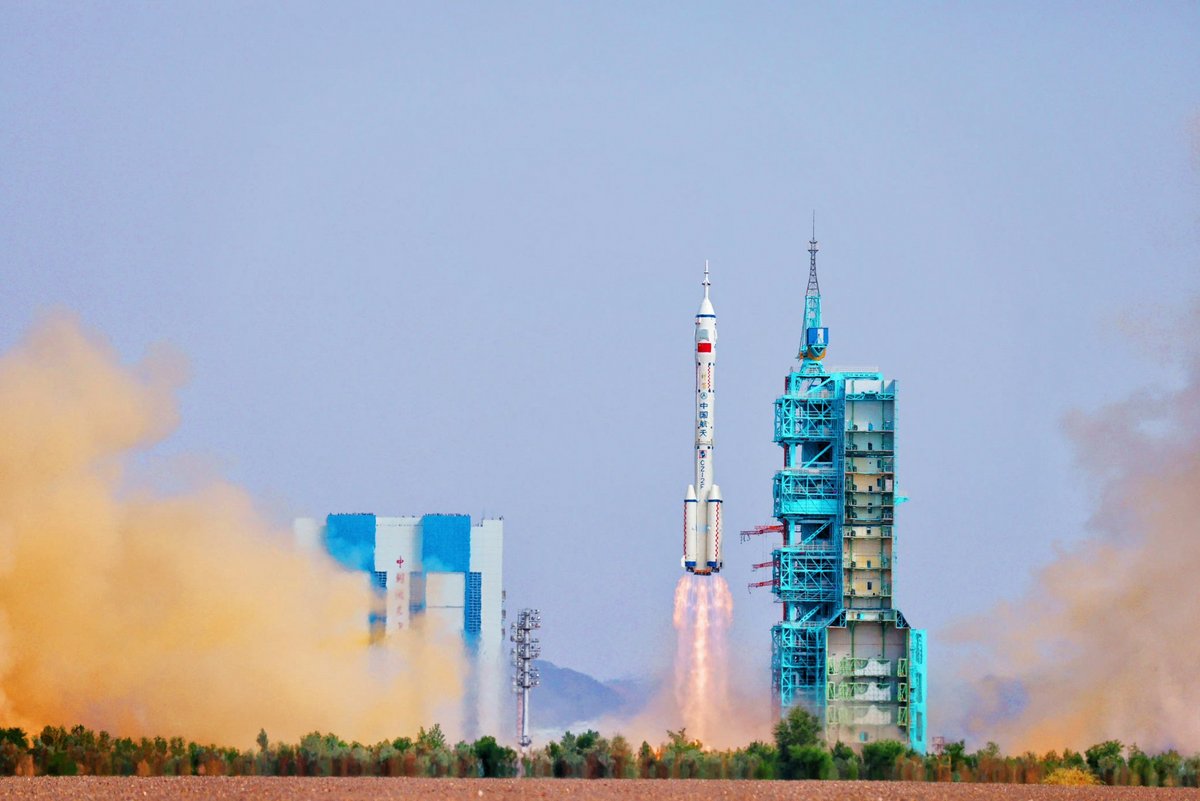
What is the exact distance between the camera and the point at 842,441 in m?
85.4

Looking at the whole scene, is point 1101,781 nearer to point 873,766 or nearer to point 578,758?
point 873,766

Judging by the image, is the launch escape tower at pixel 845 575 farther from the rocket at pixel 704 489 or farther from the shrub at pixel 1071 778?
the shrub at pixel 1071 778

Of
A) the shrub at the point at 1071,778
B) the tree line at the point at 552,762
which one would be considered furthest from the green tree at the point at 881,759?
the shrub at the point at 1071,778

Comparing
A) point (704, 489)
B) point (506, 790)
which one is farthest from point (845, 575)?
point (506, 790)

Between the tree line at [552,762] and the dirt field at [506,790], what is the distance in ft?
9.36

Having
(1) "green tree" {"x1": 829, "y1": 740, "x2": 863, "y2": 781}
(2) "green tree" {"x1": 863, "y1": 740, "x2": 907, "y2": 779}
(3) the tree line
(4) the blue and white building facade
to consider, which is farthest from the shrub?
(4) the blue and white building facade

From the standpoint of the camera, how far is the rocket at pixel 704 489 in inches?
3366

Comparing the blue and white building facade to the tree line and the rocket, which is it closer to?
the rocket

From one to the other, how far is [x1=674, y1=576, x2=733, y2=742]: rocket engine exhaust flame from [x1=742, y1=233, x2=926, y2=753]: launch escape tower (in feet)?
4.78

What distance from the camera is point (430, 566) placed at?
108938mm

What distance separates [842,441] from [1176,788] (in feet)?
64.8

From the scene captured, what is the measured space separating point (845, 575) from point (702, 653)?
440 cm

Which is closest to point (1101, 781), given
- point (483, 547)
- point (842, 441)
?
point (842, 441)

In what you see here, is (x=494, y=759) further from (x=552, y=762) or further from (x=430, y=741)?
(x=430, y=741)
